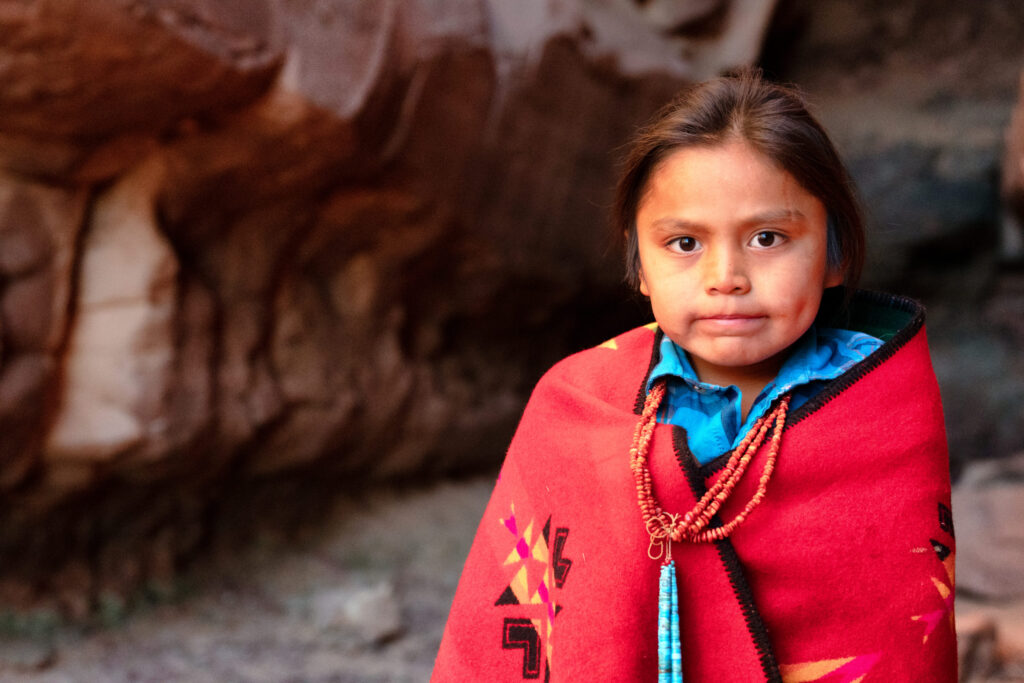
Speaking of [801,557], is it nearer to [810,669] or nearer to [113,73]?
[810,669]

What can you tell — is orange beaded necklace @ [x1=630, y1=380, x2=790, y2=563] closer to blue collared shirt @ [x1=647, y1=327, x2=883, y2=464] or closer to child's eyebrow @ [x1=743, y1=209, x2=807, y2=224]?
blue collared shirt @ [x1=647, y1=327, x2=883, y2=464]

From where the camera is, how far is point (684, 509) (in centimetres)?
87

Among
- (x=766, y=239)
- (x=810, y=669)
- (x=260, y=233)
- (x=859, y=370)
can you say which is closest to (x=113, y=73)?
(x=260, y=233)

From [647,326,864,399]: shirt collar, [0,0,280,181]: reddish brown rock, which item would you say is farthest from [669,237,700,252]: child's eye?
[0,0,280,181]: reddish brown rock

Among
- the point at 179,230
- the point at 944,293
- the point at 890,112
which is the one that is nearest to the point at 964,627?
the point at 179,230

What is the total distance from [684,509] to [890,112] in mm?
4266

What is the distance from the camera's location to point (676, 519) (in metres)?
0.87

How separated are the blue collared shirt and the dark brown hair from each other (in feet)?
0.28

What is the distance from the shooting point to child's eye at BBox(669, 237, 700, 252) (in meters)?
0.91

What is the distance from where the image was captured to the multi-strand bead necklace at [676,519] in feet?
2.82

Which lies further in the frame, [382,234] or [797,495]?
[382,234]

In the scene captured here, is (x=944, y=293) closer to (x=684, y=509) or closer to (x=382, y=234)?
(x=382, y=234)

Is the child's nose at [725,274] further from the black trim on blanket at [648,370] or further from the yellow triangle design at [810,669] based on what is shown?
the yellow triangle design at [810,669]

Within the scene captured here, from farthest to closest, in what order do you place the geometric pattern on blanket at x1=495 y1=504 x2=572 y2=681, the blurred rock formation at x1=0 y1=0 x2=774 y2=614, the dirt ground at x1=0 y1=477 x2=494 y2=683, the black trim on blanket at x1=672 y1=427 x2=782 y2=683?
the dirt ground at x1=0 y1=477 x2=494 y2=683 < the blurred rock formation at x1=0 y1=0 x2=774 y2=614 < the geometric pattern on blanket at x1=495 y1=504 x2=572 y2=681 < the black trim on blanket at x1=672 y1=427 x2=782 y2=683
